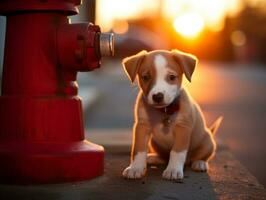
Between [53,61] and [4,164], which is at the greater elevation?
[53,61]

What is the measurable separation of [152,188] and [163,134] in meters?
0.70

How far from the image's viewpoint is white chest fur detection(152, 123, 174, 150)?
13.7ft

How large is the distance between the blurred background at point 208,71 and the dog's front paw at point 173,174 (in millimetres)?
1747

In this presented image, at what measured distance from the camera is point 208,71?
29.5m

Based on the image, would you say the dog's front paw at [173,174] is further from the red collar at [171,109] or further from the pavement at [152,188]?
the red collar at [171,109]

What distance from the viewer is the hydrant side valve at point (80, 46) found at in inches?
142

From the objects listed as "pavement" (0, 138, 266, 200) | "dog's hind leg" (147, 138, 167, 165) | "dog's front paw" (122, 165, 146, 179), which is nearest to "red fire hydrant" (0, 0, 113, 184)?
"pavement" (0, 138, 266, 200)

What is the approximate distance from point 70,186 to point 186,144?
2.94 ft

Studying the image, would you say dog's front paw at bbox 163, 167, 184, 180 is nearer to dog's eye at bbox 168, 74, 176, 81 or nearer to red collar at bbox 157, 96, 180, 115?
red collar at bbox 157, 96, 180, 115

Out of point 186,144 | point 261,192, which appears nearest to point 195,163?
point 186,144

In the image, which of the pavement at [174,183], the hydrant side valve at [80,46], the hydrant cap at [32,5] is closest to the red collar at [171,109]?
the pavement at [174,183]

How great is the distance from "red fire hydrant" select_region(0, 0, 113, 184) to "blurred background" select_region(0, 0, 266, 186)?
2353 mm

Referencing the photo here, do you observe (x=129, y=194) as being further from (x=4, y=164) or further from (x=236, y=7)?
(x=236, y=7)

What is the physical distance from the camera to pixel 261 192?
3.57 m
